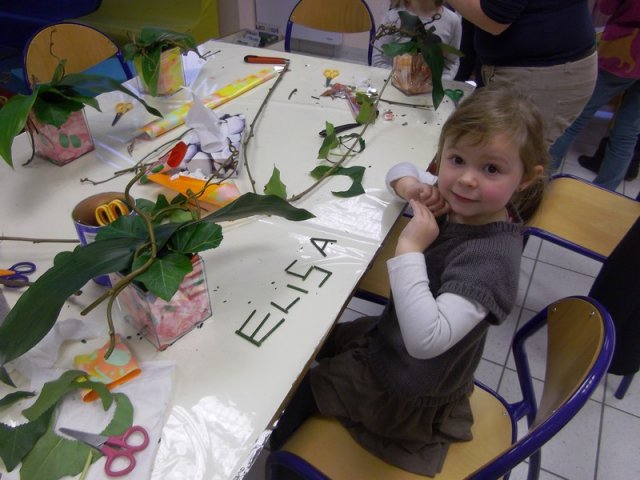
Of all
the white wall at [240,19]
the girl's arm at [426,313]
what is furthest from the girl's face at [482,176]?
the white wall at [240,19]

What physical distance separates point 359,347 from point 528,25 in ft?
3.48

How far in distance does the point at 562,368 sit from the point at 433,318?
25 cm

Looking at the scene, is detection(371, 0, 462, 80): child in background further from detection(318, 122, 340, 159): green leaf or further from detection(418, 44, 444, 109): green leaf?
detection(318, 122, 340, 159): green leaf

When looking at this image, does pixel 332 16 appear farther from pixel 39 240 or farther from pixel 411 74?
pixel 39 240

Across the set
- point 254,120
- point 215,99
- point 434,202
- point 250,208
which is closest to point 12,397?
point 250,208

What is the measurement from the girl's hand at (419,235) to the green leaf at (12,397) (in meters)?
0.59

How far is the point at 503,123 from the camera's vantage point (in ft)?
2.47

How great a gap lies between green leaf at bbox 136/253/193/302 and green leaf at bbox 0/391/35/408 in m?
0.21

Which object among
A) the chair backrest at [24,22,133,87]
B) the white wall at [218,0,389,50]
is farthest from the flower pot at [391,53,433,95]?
the white wall at [218,0,389,50]

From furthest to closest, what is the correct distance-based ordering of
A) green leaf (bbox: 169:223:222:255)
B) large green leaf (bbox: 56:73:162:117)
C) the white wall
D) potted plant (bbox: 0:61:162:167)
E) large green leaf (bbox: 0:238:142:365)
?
1. the white wall
2. large green leaf (bbox: 56:73:162:117)
3. potted plant (bbox: 0:61:162:167)
4. green leaf (bbox: 169:223:222:255)
5. large green leaf (bbox: 0:238:142:365)

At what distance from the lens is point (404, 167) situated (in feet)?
3.29

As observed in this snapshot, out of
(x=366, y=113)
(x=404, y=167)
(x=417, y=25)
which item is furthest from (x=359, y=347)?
(x=417, y=25)

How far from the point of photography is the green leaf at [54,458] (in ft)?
1.65

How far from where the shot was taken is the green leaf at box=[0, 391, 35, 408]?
0.56 metres
